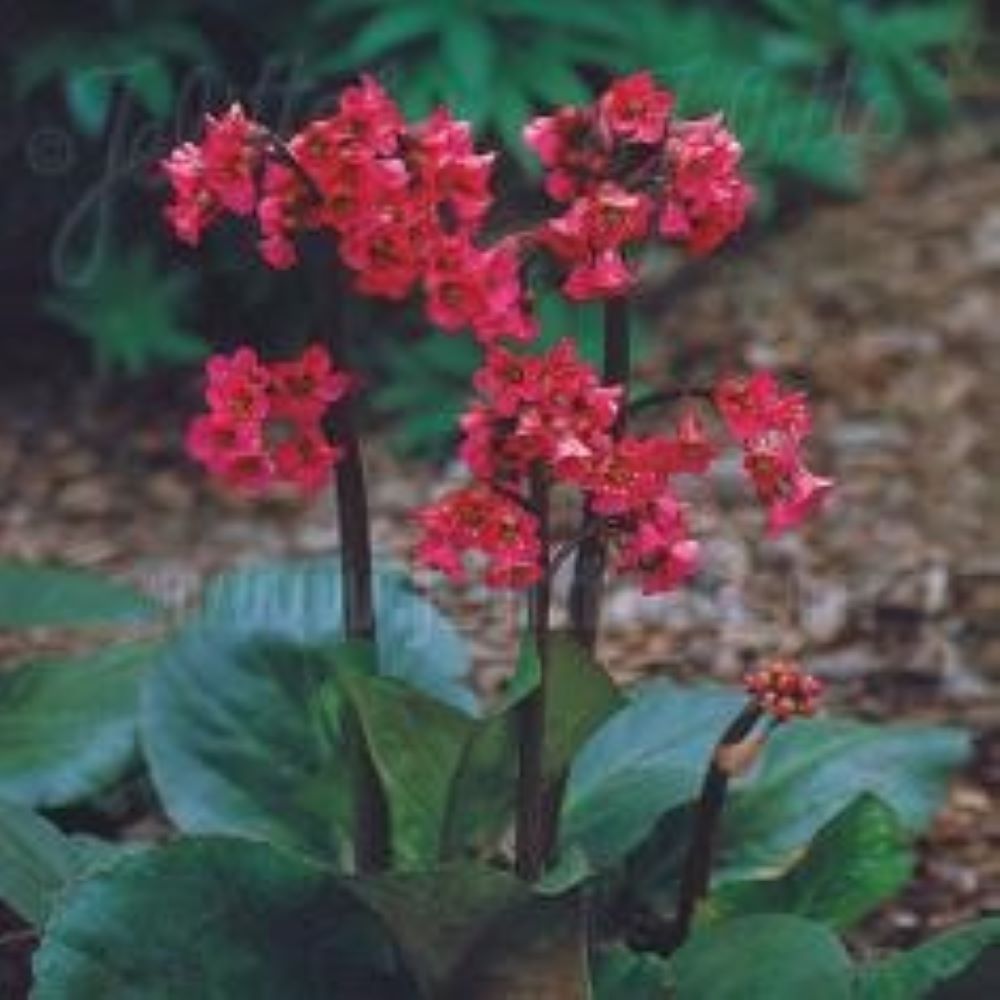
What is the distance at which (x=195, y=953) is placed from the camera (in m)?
2.55

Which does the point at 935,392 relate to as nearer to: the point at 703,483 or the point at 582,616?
the point at 703,483

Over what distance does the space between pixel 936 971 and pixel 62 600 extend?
1.24 meters

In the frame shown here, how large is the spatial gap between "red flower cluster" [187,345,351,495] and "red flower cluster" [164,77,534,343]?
10cm

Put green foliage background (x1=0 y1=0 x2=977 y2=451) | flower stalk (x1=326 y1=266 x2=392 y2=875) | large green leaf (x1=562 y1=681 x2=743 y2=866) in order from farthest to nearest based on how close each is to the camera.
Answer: green foliage background (x1=0 y1=0 x2=977 y2=451) < large green leaf (x1=562 y1=681 x2=743 y2=866) < flower stalk (x1=326 y1=266 x2=392 y2=875)

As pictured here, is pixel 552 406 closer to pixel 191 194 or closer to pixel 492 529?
pixel 492 529

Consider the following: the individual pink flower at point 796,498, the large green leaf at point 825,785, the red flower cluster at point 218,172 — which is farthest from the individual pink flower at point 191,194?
the large green leaf at point 825,785

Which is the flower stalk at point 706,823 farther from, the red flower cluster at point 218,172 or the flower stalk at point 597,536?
the red flower cluster at point 218,172

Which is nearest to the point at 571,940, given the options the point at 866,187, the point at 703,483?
the point at 703,483

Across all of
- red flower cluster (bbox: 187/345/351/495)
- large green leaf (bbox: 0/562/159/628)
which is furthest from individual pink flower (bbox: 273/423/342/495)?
large green leaf (bbox: 0/562/159/628)

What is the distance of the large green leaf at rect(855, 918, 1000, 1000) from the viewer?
2535 mm

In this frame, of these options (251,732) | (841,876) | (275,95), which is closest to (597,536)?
(841,876)

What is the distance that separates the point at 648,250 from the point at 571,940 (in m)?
2.62

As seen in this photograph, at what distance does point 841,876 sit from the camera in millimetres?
2764

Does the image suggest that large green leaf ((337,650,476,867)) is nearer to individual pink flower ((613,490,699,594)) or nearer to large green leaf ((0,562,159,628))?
individual pink flower ((613,490,699,594))
